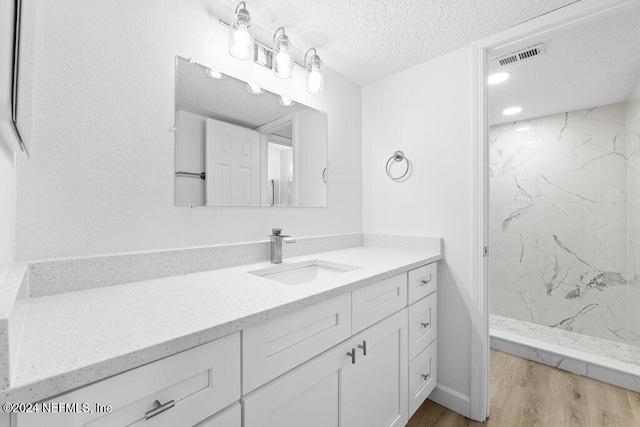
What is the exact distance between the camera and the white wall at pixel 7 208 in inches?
24.8

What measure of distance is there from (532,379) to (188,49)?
2.75 metres

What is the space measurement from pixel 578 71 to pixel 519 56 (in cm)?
52

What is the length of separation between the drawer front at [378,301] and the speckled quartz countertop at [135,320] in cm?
6

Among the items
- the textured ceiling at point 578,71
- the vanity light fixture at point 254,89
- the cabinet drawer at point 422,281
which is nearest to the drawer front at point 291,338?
the cabinet drawer at point 422,281

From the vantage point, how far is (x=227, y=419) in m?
0.67

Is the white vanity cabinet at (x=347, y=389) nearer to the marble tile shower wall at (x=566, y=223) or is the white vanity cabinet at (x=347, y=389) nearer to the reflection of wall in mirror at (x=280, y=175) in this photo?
the reflection of wall in mirror at (x=280, y=175)

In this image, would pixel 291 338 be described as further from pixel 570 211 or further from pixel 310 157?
pixel 570 211

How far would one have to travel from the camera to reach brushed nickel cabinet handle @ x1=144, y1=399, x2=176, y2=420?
1.83 feet

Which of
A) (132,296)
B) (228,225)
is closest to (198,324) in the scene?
(132,296)

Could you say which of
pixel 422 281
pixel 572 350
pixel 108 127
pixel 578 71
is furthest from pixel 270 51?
pixel 572 350

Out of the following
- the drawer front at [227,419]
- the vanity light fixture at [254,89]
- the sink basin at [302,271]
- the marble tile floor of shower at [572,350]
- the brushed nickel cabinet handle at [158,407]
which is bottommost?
the marble tile floor of shower at [572,350]

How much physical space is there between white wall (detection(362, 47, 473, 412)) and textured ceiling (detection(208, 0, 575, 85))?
0.18m

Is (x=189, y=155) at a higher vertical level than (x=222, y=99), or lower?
lower

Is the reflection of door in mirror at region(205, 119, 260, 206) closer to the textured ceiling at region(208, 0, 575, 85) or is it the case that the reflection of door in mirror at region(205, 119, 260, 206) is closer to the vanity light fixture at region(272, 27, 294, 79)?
the vanity light fixture at region(272, 27, 294, 79)
